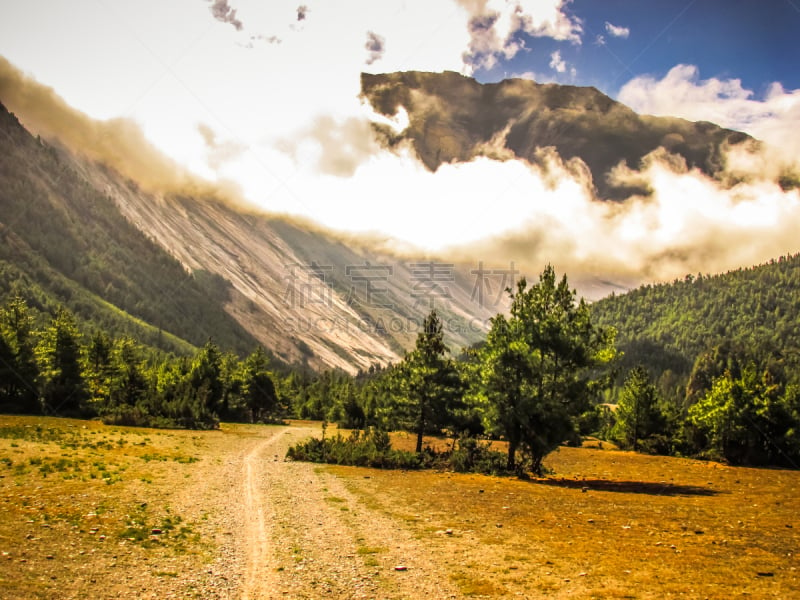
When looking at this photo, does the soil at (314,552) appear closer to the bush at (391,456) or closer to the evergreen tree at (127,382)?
the bush at (391,456)

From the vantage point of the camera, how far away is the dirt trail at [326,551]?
11656mm

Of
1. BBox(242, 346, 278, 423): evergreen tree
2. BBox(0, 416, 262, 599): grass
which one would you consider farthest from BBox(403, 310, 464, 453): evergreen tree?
BBox(242, 346, 278, 423): evergreen tree

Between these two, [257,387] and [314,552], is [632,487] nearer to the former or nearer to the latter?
[314,552]

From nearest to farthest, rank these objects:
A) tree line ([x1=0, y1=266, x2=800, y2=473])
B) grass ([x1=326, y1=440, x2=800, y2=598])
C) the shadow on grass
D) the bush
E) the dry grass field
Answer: the dry grass field
grass ([x1=326, y1=440, x2=800, y2=598])
the shadow on grass
tree line ([x1=0, y1=266, x2=800, y2=473])
the bush

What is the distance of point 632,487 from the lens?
30.0 metres

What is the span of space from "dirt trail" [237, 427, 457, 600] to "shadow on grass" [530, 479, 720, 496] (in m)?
14.5

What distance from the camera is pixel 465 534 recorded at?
1711cm

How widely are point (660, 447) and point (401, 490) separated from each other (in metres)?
49.3

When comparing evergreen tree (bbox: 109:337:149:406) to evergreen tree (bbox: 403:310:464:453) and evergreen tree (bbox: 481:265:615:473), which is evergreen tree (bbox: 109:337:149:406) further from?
evergreen tree (bbox: 481:265:615:473)

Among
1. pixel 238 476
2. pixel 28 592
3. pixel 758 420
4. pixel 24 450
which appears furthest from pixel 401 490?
pixel 758 420

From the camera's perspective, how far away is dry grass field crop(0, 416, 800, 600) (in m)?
11.5

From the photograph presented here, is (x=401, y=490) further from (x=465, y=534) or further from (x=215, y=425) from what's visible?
(x=215, y=425)

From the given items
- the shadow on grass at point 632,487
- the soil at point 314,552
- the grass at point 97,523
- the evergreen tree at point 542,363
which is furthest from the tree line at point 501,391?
the grass at point 97,523

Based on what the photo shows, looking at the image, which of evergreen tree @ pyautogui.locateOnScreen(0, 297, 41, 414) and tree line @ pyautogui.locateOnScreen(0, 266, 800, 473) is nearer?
tree line @ pyautogui.locateOnScreen(0, 266, 800, 473)
